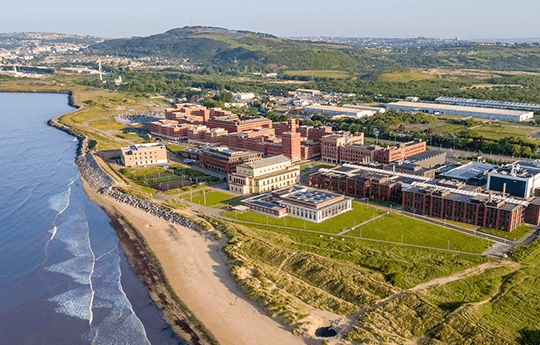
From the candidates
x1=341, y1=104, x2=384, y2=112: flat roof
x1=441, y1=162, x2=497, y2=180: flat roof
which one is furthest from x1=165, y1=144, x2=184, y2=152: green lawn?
x1=341, y1=104, x2=384, y2=112: flat roof

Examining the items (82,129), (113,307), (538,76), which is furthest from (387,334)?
(538,76)

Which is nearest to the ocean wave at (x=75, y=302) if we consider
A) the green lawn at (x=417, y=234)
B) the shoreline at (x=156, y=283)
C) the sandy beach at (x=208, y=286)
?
the shoreline at (x=156, y=283)

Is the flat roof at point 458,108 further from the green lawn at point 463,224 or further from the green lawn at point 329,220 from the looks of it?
the green lawn at point 329,220

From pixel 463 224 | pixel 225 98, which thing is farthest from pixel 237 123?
pixel 463 224

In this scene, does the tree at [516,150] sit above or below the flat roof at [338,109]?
below

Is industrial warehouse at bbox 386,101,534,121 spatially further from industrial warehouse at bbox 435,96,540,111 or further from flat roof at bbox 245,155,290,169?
flat roof at bbox 245,155,290,169

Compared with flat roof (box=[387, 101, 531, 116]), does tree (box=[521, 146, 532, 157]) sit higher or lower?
lower

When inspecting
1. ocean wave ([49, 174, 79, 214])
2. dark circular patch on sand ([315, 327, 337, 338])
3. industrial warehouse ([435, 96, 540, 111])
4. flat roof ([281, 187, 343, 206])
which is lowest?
dark circular patch on sand ([315, 327, 337, 338])

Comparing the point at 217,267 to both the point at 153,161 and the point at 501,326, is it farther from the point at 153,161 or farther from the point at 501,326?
the point at 153,161
